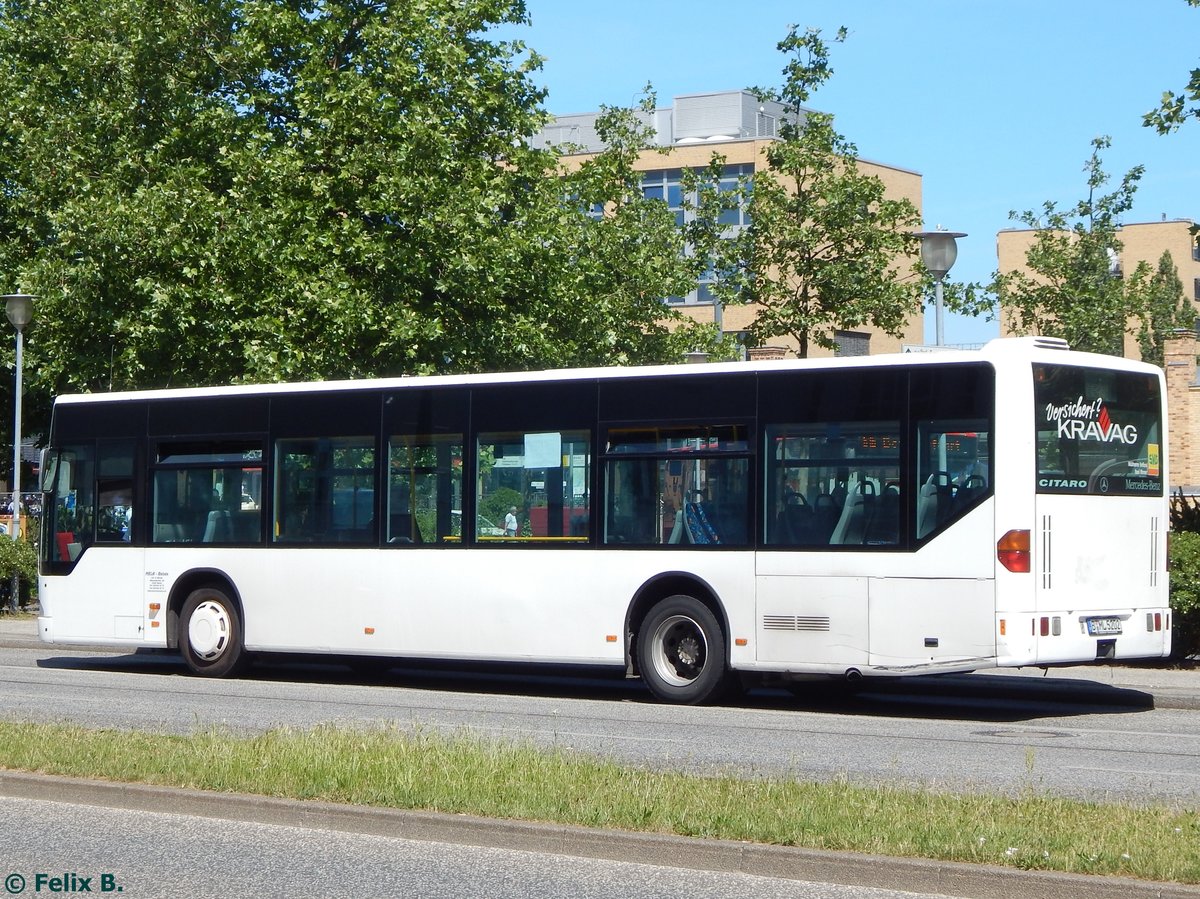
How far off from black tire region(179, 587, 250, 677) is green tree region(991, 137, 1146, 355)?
20682 mm

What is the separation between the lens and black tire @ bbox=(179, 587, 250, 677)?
60.4 feet

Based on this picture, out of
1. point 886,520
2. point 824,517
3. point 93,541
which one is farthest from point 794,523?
point 93,541

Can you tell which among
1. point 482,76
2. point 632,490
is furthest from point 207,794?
point 482,76

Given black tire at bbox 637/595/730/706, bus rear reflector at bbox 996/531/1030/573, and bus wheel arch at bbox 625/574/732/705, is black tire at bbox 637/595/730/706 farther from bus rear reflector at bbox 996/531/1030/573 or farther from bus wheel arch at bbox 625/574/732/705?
bus rear reflector at bbox 996/531/1030/573

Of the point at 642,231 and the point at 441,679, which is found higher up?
the point at 642,231

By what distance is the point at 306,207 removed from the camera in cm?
2798

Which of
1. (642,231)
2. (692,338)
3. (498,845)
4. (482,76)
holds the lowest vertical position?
(498,845)

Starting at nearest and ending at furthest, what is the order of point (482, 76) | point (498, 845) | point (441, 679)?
point (498, 845) → point (441, 679) → point (482, 76)

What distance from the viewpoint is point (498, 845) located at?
809 centimetres

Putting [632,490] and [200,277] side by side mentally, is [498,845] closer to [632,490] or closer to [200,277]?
[632,490]

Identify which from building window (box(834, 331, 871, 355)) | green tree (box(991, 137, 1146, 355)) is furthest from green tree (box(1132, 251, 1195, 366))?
building window (box(834, 331, 871, 355))

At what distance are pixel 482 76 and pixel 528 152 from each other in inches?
65.4

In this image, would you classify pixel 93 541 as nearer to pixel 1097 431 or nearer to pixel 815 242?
pixel 1097 431

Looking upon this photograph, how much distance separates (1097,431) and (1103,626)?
1633mm
